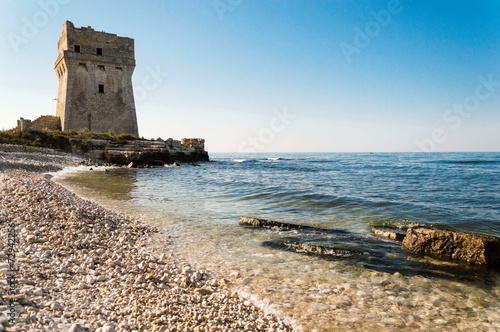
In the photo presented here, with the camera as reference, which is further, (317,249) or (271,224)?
(271,224)

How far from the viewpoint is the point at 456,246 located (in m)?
7.22

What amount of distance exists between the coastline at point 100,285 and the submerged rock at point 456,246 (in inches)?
187

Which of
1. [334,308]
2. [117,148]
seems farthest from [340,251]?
[117,148]

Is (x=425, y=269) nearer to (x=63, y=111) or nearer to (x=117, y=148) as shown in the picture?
(x=117, y=148)

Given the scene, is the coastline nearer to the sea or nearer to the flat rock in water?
the sea

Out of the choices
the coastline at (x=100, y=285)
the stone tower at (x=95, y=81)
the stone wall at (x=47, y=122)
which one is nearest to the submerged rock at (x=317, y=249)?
the coastline at (x=100, y=285)

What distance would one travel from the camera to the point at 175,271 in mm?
5879

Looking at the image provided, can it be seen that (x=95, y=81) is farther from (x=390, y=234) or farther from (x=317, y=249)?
(x=390, y=234)

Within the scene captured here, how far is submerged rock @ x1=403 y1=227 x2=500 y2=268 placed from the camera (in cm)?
679

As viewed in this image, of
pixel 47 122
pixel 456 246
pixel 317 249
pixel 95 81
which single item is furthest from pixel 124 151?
pixel 456 246

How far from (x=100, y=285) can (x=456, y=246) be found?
23.2 feet

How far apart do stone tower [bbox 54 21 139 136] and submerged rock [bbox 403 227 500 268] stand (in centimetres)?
4189

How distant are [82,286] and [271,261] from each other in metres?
3.52

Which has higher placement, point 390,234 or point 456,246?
point 456,246
